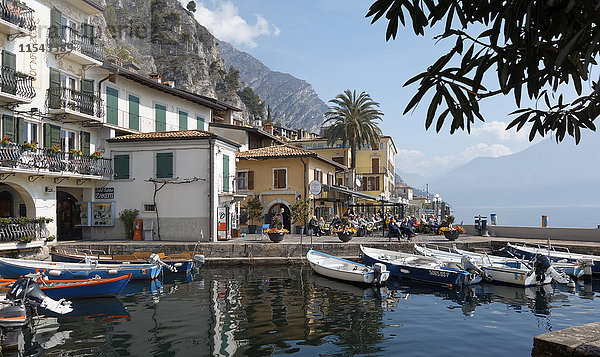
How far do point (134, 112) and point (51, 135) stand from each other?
6.15m

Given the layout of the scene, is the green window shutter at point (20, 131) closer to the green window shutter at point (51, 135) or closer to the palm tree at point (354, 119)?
the green window shutter at point (51, 135)

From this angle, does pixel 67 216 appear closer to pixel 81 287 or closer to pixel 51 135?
pixel 51 135

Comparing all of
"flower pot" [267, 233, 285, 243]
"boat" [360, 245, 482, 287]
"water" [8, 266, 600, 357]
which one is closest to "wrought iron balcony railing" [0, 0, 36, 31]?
"water" [8, 266, 600, 357]

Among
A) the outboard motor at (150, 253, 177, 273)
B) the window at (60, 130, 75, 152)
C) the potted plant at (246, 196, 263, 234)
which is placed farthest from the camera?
the potted plant at (246, 196, 263, 234)

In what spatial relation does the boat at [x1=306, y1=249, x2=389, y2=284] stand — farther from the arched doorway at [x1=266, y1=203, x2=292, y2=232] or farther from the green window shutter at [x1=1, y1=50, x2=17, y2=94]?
the green window shutter at [x1=1, y1=50, x2=17, y2=94]

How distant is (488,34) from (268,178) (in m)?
28.0

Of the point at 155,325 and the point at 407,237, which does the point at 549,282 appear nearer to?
the point at 407,237

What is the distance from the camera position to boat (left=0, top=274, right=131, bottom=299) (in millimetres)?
14297

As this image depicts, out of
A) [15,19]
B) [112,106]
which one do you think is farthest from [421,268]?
[15,19]

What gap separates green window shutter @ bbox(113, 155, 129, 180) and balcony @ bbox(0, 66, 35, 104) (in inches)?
243

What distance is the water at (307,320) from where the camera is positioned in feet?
34.0

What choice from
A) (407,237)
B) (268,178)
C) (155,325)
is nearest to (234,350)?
(155,325)

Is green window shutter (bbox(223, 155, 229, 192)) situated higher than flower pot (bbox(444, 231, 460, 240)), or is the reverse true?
green window shutter (bbox(223, 155, 229, 192))

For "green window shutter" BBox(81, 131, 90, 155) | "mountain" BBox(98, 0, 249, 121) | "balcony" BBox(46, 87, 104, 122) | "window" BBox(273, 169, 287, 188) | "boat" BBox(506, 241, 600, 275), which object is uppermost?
"mountain" BBox(98, 0, 249, 121)
